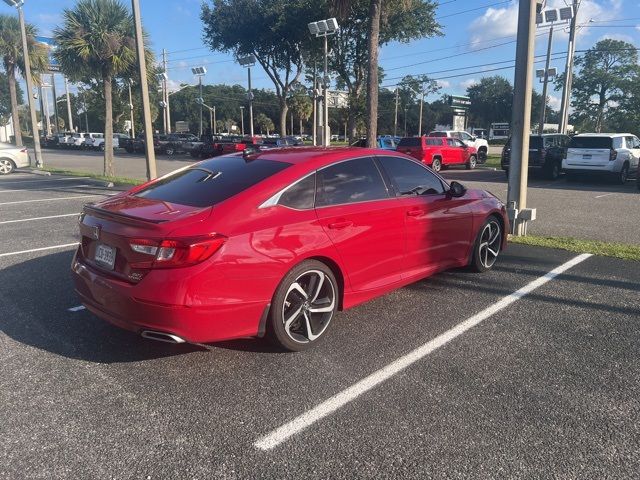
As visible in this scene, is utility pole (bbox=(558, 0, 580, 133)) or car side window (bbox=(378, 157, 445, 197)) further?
utility pole (bbox=(558, 0, 580, 133))

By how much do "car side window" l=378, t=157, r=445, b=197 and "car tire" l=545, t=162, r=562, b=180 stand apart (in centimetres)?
1540

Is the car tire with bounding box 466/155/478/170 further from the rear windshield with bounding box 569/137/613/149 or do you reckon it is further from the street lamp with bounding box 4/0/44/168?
the street lamp with bounding box 4/0/44/168

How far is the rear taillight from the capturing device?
325 cm

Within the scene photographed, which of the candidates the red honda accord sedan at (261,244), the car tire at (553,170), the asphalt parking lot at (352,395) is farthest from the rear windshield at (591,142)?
the red honda accord sedan at (261,244)

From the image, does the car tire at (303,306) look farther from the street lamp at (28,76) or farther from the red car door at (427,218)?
the street lamp at (28,76)

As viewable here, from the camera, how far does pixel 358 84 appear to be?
Result: 122 ft

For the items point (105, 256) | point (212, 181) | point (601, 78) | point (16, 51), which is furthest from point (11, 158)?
point (601, 78)

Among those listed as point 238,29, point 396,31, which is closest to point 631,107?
point 396,31

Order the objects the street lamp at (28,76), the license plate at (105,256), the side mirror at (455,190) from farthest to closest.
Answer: the street lamp at (28,76) < the side mirror at (455,190) < the license plate at (105,256)

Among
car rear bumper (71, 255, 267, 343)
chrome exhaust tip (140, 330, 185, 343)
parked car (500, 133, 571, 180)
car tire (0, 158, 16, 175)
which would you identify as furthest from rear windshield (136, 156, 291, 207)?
car tire (0, 158, 16, 175)

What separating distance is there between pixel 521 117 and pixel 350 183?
4479 mm

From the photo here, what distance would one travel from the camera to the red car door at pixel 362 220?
404cm

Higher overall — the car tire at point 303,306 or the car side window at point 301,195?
the car side window at point 301,195

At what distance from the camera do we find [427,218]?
4887 millimetres
